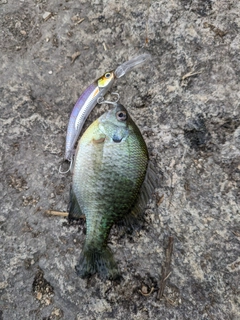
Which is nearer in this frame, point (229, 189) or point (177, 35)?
point (229, 189)

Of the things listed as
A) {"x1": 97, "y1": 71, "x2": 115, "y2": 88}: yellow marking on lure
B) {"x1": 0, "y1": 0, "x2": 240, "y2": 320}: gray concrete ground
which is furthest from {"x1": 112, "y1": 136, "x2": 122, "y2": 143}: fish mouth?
{"x1": 97, "y1": 71, "x2": 115, "y2": 88}: yellow marking on lure

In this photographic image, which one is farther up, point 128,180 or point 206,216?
point 128,180

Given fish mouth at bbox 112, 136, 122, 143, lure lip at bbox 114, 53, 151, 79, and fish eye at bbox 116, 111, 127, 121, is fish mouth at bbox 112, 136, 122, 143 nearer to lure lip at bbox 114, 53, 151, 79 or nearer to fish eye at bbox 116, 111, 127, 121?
fish eye at bbox 116, 111, 127, 121

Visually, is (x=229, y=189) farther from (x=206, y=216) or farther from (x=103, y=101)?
(x=103, y=101)

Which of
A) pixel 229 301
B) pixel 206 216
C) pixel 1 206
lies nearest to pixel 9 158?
pixel 1 206

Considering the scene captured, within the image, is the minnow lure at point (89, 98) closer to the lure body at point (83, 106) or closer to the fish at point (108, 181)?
the lure body at point (83, 106)

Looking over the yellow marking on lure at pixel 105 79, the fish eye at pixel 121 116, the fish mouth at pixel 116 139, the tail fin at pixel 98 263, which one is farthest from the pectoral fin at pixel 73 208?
the yellow marking on lure at pixel 105 79
